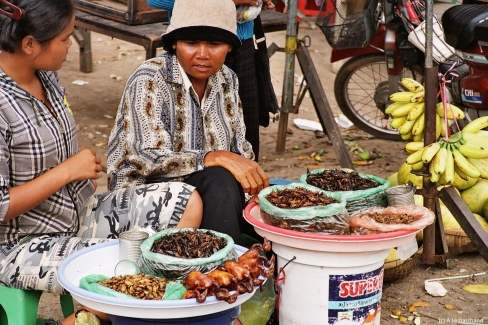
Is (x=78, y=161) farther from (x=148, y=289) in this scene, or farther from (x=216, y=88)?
(x=216, y=88)

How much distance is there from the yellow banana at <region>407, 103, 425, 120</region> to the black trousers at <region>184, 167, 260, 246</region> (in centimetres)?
108

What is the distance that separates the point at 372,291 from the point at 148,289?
1002mm

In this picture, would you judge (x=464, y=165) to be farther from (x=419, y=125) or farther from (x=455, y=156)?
(x=419, y=125)

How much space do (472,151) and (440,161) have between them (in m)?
0.17

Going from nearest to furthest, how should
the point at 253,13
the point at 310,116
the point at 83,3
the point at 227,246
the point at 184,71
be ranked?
the point at 227,246 → the point at 184,71 → the point at 253,13 → the point at 83,3 → the point at 310,116

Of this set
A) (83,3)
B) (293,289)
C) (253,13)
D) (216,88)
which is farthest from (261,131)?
(293,289)

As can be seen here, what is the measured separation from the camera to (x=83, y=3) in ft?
17.1

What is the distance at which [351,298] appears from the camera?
270 centimetres

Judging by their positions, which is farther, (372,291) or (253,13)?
(253,13)

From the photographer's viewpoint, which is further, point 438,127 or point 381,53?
point 381,53

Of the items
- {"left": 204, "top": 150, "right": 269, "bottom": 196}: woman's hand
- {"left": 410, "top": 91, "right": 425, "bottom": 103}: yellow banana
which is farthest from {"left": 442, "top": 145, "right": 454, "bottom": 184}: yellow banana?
{"left": 204, "top": 150, "right": 269, "bottom": 196}: woman's hand

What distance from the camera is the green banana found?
3.45 metres

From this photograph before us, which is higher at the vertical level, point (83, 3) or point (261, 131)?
point (83, 3)

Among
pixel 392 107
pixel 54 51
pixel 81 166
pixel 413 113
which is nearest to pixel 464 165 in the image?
pixel 413 113
